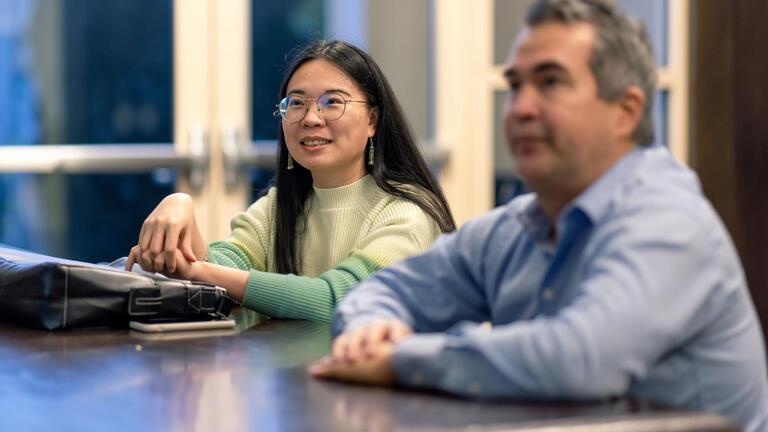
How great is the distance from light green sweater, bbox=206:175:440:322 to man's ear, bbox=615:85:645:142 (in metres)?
0.82

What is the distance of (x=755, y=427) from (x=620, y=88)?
1.43 feet

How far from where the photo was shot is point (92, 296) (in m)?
1.54

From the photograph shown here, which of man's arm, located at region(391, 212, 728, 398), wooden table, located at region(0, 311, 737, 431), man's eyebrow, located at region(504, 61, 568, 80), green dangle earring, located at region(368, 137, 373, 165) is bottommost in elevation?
wooden table, located at region(0, 311, 737, 431)

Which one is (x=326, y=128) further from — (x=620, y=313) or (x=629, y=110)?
(x=620, y=313)

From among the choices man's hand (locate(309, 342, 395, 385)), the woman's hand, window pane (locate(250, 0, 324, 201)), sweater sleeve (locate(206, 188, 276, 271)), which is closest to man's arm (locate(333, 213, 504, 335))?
man's hand (locate(309, 342, 395, 385))

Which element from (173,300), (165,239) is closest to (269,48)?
(165,239)

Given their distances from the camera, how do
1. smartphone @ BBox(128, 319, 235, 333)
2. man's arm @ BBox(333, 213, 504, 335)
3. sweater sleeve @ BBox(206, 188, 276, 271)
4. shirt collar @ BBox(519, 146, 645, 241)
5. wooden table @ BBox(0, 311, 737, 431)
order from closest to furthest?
wooden table @ BBox(0, 311, 737, 431), shirt collar @ BBox(519, 146, 645, 241), man's arm @ BBox(333, 213, 504, 335), smartphone @ BBox(128, 319, 235, 333), sweater sleeve @ BBox(206, 188, 276, 271)

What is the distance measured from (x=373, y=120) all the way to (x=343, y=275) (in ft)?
1.55

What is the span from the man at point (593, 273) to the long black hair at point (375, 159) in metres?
0.91

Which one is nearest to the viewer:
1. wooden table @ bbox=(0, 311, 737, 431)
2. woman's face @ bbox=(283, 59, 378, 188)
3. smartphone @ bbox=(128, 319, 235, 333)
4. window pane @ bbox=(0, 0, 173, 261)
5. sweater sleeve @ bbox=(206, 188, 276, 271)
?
wooden table @ bbox=(0, 311, 737, 431)

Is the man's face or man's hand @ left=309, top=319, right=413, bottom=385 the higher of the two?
the man's face

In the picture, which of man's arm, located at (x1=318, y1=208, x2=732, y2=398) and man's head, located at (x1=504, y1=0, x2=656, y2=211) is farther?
man's head, located at (x1=504, y1=0, x2=656, y2=211)

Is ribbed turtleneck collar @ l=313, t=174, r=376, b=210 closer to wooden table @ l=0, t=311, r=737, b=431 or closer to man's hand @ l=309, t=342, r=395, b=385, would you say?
wooden table @ l=0, t=311, r=737, b=431

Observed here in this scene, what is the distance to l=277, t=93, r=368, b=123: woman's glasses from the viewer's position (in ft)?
6.82
